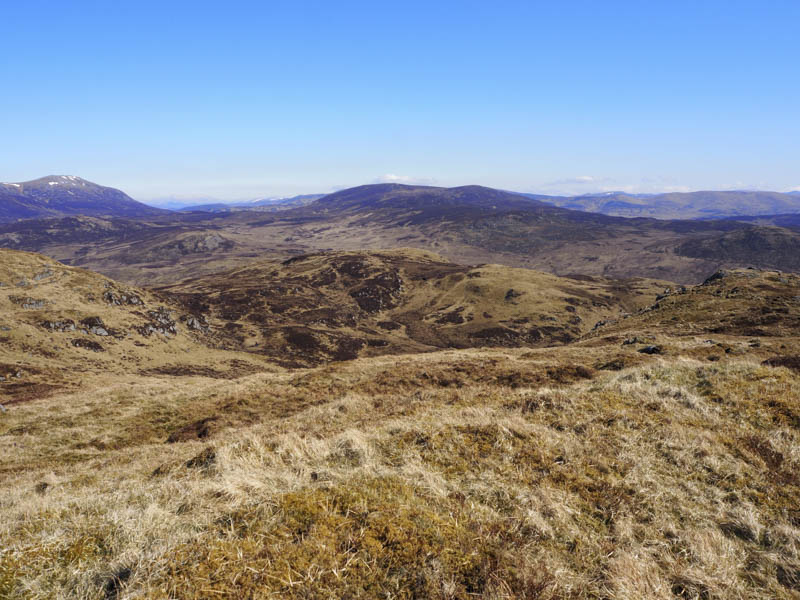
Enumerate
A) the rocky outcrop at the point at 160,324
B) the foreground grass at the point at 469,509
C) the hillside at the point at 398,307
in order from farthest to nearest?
the hillside at the point at 398,307 < the rocky outcrop at the point at 160,324 < the foreground grass at the point at 469,509

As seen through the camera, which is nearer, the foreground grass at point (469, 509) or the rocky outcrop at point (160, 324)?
the foreground grass at point (469, 509)

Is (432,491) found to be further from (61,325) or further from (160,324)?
(160,324)

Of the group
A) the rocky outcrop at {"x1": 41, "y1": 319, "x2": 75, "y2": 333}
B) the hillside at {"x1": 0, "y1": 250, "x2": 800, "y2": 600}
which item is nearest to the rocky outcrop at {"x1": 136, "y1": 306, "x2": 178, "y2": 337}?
the rocky outcrop at {"x1": 41, "y1": 319, "x2": 75, "y2": 333}

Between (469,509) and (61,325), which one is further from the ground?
(469,509)

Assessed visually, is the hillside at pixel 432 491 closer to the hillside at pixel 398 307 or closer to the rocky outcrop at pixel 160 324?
the rocky outcrop at pixel 160 324

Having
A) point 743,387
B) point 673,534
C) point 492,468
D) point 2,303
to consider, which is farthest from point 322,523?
point 2,303

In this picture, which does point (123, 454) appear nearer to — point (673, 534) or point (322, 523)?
point (322, 523)

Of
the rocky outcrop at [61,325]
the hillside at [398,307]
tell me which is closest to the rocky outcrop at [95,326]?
the rocky outcrop at [61,325]

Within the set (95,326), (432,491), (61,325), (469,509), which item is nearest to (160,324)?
(95,326)

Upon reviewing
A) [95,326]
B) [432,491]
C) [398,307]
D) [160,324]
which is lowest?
[398,307]

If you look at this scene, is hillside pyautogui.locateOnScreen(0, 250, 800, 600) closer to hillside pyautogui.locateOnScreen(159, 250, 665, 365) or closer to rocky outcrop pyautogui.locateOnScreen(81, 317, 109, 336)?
rocky outcrop pyautogui.locateOnScreen(81, 317, 109, 336)
